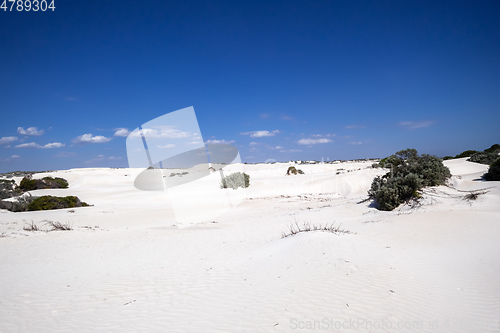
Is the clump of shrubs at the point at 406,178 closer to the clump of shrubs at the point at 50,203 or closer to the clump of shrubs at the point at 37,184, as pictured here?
the clump of shrubs at the point at 50,203

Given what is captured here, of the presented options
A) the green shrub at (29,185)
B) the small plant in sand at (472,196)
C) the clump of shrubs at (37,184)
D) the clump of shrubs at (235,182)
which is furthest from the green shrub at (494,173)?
the green shrub at (29,185)

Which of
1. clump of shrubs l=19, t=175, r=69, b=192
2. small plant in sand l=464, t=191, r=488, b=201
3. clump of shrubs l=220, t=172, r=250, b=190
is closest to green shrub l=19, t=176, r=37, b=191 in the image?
clump of shrubs l=19, t=175, r=69, b=192

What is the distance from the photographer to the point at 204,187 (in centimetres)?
2381

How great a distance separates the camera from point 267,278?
4.83 m

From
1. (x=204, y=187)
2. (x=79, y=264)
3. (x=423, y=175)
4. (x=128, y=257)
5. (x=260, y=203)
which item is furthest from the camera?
(x=204, y=187)

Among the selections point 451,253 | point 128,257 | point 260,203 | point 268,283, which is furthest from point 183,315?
point 260,203

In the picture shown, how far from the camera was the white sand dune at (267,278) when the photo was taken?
3484 mm

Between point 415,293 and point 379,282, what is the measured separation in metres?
0.51

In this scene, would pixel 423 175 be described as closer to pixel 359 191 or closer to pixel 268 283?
pixel 359 191

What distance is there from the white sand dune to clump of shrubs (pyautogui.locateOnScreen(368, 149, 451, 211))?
1124 mm

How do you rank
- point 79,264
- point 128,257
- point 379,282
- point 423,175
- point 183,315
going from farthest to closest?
point 423,175 → point 128,257 → point 79,264 → point 379,282 → point 183,315

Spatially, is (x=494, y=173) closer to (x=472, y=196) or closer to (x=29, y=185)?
(x=472, y=196)

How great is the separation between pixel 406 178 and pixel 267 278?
8892 mm

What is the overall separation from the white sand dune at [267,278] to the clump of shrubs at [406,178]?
1124mm
